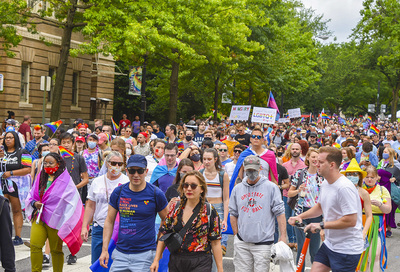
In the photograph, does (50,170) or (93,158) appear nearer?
(50,170)

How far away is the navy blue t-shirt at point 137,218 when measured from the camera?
591 cm

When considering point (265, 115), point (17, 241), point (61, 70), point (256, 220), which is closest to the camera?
point (256, 220)

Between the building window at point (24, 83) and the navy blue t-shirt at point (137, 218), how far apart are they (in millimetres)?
24341

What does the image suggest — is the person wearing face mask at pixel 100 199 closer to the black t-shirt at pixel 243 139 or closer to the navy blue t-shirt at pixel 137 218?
the navy blue t-shirt at pixel 137 218

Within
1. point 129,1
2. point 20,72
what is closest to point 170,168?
point 129,1

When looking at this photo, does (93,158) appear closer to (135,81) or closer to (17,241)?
(17,241)

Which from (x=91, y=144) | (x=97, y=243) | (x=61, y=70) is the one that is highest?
(x=61, y=70)

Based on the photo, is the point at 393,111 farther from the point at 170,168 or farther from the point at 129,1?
the point at 170,168

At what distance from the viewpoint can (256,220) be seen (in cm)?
Result: 663

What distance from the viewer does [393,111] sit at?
67688 millimetres

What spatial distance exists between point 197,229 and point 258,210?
4.03 feet

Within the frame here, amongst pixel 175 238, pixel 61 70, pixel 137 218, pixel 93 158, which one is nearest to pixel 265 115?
pixel 61 70

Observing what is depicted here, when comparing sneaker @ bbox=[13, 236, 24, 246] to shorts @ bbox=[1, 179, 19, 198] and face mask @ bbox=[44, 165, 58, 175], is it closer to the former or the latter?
shorts @ bbox=[1, 179, 19, 198]

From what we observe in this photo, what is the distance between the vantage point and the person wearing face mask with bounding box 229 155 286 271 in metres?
6.58
